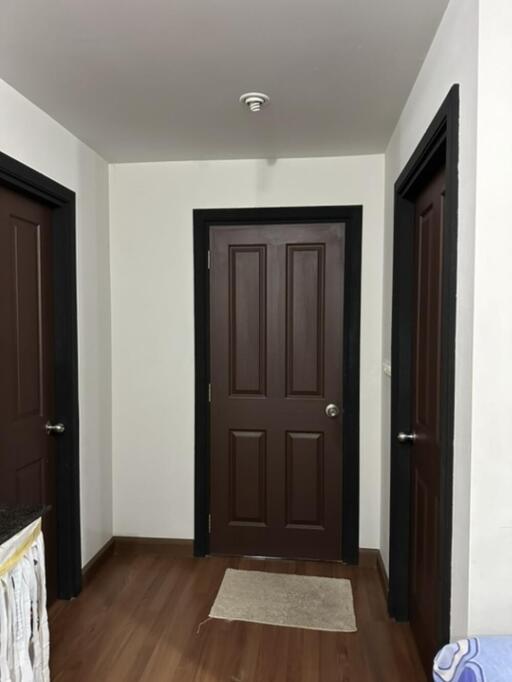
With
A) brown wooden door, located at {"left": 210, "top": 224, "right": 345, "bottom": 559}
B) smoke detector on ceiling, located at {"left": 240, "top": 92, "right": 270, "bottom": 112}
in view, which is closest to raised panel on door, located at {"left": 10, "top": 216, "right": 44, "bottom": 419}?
brown wooden door, located at {"left": 210, "top": 224, "right": 345, "bottom": 559}

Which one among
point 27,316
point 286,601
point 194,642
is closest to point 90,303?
point 27,316

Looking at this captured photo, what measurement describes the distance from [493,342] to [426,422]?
838 millimetres

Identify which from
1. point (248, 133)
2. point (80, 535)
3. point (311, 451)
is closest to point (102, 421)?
point (80, 535)

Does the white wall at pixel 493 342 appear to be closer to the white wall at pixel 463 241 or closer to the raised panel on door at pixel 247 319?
the white wall at pixel 463 241

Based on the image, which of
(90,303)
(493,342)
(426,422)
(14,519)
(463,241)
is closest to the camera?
(493,342)

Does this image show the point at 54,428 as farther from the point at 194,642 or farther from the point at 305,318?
the point at 305,318

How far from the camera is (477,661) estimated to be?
998mm

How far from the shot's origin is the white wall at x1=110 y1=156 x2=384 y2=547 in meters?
2.77

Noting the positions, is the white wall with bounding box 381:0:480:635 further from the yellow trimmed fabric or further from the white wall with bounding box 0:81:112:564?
the white wall with bounding box 0:81:112:564

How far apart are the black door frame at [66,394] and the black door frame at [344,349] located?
2.34ft

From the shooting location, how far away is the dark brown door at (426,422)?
1806mm

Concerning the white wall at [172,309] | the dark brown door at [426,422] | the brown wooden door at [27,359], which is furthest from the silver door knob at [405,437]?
the brown wooden door at [27,359]

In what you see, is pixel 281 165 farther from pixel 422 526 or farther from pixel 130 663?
pixel 130 663

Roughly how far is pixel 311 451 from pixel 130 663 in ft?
4.60
